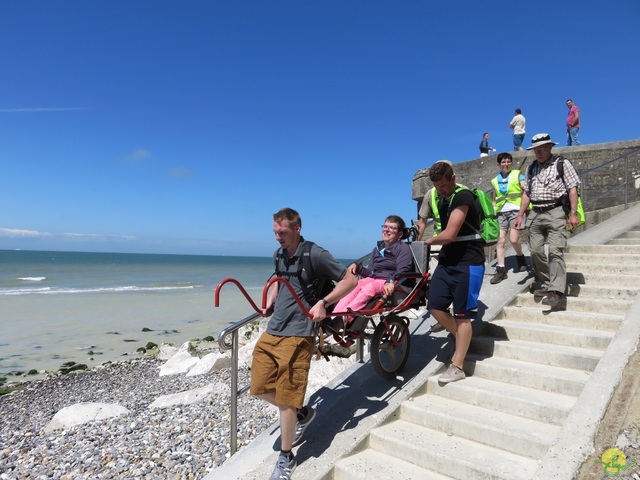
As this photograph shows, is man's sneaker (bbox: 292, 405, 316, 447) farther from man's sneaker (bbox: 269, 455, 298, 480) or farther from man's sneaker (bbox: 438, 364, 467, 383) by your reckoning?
man's sneaker (bbox: 438, 364, 467, 383)

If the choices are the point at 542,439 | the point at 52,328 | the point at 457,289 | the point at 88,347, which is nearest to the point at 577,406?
the point at 542,439

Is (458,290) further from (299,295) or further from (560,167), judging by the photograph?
(560,167)

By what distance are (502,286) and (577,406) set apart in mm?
2717

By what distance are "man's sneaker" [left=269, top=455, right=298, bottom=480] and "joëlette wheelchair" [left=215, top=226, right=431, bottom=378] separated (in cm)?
94

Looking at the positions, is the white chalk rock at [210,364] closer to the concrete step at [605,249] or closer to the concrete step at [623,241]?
the concrete step at [605,249]

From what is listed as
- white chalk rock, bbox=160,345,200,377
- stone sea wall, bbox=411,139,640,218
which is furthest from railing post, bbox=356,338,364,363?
stone sea wall, bbox=411,139,640,218

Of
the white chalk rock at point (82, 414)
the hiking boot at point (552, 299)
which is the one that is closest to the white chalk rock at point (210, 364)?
the white chalk rock at point (82, 414)

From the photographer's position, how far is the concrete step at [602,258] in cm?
502

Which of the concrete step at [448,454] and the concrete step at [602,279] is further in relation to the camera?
the concrete step at [602,279]

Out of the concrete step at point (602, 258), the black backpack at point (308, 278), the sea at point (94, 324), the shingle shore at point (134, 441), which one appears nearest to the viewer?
the black backpack at point (308, 278)

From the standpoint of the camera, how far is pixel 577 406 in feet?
8.40

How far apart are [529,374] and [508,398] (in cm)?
35

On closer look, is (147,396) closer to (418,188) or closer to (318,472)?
(318,472)

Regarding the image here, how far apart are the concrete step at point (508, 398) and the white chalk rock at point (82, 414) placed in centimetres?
463
